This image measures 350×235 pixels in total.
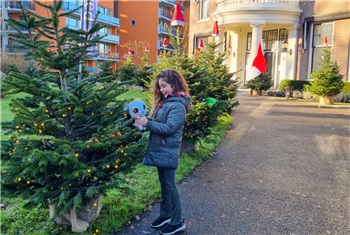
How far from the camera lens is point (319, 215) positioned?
166 inches

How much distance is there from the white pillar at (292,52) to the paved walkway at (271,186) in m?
10.9

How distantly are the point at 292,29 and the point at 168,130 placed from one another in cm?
1888

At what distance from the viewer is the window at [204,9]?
26.6 metres

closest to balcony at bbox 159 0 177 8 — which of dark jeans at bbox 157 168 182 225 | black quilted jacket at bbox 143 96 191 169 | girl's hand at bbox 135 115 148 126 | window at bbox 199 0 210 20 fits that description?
window at bbox 199 0 210 20

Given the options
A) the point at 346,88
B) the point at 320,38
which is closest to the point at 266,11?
the point at 320,38

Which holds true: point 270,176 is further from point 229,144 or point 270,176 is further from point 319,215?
point 229,144

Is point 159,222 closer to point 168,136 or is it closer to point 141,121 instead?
point 168,136

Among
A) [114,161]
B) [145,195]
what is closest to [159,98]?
[114,161]

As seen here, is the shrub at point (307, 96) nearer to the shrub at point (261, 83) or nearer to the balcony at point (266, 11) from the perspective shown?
Answer: the shrub at point (261, 83)

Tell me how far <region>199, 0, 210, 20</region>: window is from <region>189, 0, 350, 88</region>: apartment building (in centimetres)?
429

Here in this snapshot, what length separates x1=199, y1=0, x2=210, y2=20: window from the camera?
26.6m

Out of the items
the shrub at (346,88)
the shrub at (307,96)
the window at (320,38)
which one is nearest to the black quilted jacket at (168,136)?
the shrub at (346,88)

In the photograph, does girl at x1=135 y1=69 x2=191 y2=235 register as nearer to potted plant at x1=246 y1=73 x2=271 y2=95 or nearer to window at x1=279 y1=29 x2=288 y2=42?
potted plant at x1=246 y1=73 x2=271 y2=95

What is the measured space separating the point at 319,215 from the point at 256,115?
8.00 meters
